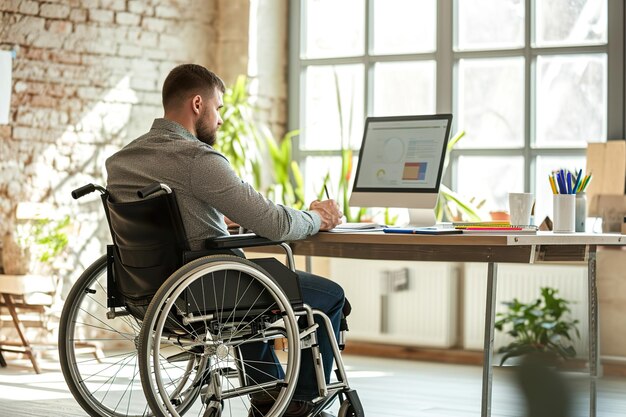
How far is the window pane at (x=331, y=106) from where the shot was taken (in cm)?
594

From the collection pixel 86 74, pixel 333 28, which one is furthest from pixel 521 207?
pixel 86 74

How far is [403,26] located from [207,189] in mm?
3558

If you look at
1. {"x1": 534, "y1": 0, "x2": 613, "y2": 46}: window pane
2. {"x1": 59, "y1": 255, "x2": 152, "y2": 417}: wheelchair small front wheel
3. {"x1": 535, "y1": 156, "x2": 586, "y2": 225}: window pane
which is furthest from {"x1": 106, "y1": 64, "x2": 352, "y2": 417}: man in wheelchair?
{"x1": 534, "y1": 0, "x2": 613, "y2": 46}: window pane

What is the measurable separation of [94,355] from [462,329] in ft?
6.78

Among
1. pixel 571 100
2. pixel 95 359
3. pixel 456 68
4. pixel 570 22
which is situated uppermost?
pixel 570 22

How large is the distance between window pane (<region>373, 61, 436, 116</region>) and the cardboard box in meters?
1.09

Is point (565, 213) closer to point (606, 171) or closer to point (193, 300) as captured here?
point (193, 300)

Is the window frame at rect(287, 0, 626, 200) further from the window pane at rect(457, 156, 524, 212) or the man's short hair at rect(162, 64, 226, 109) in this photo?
the man's short hair at rect(162, 64, 226, 109)

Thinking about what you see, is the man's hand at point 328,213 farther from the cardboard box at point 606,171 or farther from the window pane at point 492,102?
the window pane at point 492,102

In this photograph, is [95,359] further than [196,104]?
Yes

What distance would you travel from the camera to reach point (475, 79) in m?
5.63

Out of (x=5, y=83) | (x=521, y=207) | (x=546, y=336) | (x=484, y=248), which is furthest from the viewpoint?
(x=5, y=83)

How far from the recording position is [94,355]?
16.8ft

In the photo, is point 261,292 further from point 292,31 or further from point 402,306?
point 292,31
